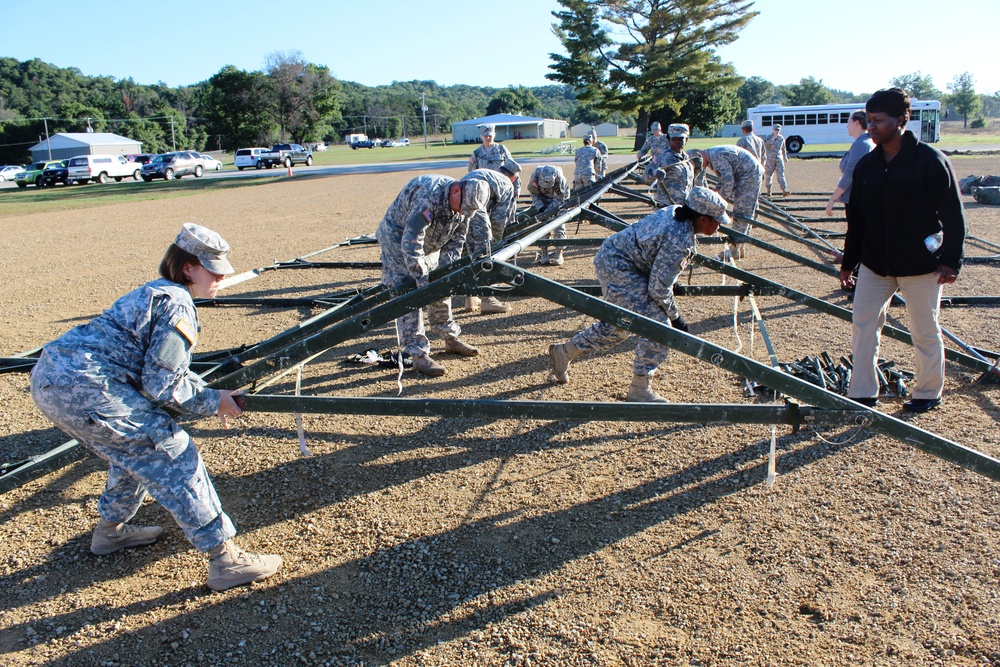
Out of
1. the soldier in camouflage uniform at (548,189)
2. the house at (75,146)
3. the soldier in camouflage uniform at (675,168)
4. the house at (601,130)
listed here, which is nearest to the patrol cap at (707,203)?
the soldier in camouflage uniform at (548,189)

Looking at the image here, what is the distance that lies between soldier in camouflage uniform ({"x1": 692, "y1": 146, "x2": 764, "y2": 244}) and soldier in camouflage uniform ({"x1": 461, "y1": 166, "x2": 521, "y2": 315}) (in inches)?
109

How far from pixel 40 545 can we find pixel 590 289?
12.8 ft

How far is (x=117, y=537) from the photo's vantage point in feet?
10.6

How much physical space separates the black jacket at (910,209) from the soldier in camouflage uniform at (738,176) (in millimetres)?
4893

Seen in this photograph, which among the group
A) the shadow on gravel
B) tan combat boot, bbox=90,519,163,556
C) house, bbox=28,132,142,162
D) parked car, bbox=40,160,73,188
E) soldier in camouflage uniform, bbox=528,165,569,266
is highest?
house, bbox=28,132,142,162

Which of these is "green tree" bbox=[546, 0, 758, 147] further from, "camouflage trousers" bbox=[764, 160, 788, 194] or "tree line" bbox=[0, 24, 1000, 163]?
"camouflage trousers" bbox=[764, 160, 788, 194]

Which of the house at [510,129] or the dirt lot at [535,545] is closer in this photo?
the dirt lot at [535,545]

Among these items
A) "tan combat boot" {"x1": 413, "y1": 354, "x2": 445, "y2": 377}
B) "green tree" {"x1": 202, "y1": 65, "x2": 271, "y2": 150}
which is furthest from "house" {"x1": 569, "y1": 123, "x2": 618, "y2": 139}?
"tan combat boot" {"x1": 413, "y1": 354, "x2": 445, "y2": 377}

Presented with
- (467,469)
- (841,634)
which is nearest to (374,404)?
(467,469)

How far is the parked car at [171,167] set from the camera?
34.6 m

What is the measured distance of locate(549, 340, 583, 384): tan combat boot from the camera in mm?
4914

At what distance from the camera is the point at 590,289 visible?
216 inches

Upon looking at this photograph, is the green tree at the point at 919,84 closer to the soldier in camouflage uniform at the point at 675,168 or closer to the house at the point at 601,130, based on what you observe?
the house at the point at 601,130

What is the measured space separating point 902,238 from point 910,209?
168mm
